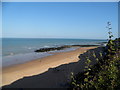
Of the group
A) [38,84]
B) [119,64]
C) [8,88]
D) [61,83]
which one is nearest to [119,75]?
[119,64]

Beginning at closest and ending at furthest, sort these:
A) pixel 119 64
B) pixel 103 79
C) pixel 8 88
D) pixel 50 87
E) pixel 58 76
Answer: pixel 103 79
pixel 119 64
pixel 50 87
pixel 8 88
pixel 58 76

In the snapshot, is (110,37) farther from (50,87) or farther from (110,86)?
(50,87)

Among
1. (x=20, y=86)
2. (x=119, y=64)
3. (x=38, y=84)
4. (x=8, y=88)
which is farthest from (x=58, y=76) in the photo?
(x=119, y=64)

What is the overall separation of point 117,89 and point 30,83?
453 cm

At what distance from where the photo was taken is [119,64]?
10.2ft

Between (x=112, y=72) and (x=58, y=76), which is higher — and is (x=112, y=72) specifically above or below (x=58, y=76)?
above

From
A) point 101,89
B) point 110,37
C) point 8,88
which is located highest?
point 110,37

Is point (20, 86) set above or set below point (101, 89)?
below

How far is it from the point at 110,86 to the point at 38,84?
415 cm

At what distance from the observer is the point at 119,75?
2.76 meters

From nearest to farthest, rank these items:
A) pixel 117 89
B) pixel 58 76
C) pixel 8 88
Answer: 1. pixel 117 89
2. pixel 8 88
3. pixel 58 76

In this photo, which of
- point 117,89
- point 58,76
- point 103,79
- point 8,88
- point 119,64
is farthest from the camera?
point 58,76

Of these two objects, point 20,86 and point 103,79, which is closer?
point 103,79

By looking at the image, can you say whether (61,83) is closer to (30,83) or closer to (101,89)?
(30,83)
